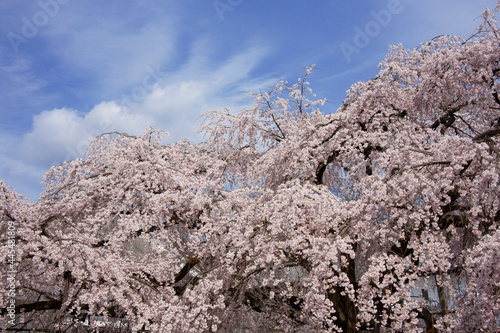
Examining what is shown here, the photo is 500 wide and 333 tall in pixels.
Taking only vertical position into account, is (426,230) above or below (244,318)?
above

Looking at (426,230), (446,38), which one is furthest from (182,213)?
(446,38)

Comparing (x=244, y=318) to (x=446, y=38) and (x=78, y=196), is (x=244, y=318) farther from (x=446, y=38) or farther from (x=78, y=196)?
(x=446, y=38)

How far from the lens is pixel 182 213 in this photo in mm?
7820

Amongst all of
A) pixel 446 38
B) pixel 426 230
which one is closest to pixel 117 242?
pixel 426 230

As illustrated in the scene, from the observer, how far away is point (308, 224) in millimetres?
5941

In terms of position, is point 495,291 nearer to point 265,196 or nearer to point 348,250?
point 348,250

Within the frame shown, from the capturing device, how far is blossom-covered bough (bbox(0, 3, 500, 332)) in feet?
16.1

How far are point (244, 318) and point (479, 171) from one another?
554cm

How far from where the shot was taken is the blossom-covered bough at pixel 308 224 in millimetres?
4895

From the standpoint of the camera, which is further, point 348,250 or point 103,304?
point 103,304

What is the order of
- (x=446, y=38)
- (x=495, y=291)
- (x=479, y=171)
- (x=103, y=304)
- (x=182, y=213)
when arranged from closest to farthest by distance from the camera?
(x=495, y=291), (x=479, y=171), (x=103, y=304), (x=182, y=213), (x=446, y=38)

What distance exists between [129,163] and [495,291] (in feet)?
21.8

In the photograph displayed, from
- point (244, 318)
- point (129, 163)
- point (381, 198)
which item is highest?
point (129, 163)

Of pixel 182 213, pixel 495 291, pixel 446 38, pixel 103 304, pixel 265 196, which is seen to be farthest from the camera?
pixel 446 38
